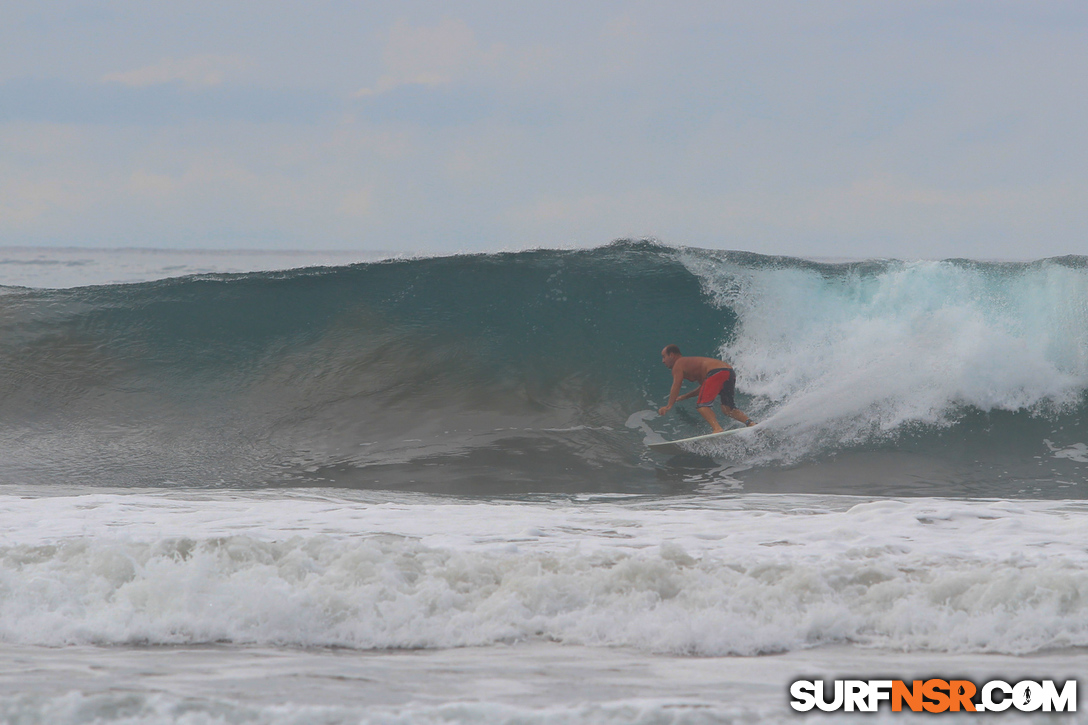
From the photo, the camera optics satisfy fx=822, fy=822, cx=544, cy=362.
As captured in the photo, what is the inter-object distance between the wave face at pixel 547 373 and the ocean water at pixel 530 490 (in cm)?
5

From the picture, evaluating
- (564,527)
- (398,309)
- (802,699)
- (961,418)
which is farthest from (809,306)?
(802,699)

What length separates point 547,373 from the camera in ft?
32.1

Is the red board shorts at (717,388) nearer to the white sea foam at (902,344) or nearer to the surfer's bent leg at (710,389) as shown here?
the surfer's bent leg at (710,389)

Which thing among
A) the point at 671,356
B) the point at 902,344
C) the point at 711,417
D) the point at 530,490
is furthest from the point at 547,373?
the point at 902,344

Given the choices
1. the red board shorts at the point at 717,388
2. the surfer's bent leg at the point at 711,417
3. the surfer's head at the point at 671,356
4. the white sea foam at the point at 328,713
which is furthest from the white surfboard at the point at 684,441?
the white sea foam at the point at 328,713

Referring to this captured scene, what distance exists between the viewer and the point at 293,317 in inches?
436

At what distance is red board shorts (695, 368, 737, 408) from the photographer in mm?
8172

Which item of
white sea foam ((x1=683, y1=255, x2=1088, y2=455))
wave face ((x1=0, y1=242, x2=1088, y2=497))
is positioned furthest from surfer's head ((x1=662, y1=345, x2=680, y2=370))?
white sea foam ((x1=683, y1=255, x2=1088, y2=455))

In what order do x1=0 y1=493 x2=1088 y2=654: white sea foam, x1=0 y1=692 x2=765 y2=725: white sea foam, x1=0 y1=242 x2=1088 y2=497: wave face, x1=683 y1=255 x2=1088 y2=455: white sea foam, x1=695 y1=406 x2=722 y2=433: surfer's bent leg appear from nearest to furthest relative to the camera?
1. x1=0 y1=692 x2=765 y2=725: white sea foam
2. x1=0 y1=493 x2=1088 y2=654: white sea foam
3. x1=0 y1=242 x2=1088 y2=497: wave face
4. x1=695 y1=406 x2=722 y2=433: surfer's bent leg
5. x1=683 y1=255 x2=1088 y2=455: white sea foam

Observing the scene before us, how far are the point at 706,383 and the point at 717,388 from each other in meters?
0.12

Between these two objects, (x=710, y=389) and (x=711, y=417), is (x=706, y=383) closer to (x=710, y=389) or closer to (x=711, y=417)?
(x=710, y=389)

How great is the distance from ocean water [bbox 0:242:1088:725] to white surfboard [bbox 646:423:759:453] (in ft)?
0.41

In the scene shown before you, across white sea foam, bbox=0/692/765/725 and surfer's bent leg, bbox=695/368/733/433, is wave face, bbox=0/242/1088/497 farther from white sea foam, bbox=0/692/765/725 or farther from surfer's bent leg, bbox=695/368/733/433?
white sea foam, bbox=0/692/765/725

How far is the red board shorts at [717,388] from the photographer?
26.8 feet
